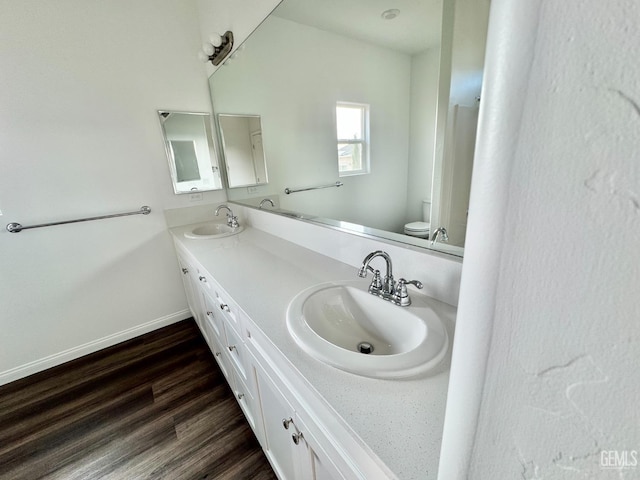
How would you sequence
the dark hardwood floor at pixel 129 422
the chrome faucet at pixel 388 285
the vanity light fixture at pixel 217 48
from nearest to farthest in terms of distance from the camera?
the chrome faucet at pixel 388 285 < the dark hardwood floor at pixel 129 422 < the vanity light fixture at pixel 217 48

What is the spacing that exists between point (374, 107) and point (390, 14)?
29 cm

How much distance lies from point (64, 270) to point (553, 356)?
2.53 meters

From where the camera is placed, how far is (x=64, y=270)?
5.89ft

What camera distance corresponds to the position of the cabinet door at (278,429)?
0.74 metres

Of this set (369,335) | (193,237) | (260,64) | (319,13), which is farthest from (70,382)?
(319,13)

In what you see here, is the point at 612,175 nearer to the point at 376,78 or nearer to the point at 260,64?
the point at 376,78

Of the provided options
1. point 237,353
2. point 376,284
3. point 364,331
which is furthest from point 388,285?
point 237,353

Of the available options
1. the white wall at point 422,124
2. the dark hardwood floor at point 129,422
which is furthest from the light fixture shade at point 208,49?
the dark hardwood floor at point 129,422

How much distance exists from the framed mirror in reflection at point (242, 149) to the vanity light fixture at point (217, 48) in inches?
14.3

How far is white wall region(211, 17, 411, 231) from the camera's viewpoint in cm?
98

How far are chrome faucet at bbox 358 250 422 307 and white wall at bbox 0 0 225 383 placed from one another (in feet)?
6.22

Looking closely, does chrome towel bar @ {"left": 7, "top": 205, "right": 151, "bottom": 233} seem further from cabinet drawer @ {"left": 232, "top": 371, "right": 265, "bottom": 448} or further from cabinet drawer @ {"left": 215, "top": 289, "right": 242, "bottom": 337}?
cabinet drawer @ {"left": 232, "top": 371, "right": 265, "bottom": 448}

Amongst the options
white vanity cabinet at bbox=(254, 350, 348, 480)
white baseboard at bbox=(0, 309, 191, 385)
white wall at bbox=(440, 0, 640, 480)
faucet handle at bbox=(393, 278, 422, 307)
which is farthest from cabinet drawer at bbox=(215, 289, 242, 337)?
white baseboard at bbox=(0, 309, 191, 385)

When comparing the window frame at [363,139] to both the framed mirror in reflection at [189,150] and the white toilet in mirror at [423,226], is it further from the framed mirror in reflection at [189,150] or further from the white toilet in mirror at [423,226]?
the framed mirror in reflection at [189,150]
